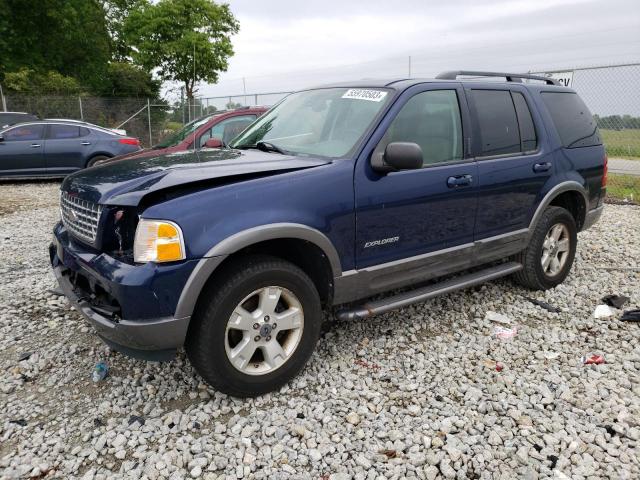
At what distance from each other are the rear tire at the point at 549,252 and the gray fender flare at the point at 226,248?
100 inches

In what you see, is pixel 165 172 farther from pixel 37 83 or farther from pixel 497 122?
pixel 37 83

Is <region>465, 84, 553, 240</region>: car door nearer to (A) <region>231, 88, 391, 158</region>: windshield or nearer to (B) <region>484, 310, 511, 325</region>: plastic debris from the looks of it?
(B) <region>484, 310, 511, 325</region>: plastic debris

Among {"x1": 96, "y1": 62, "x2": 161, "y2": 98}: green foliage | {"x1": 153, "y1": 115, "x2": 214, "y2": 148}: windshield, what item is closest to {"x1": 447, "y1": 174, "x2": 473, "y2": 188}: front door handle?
{"x1": 153, "y1": 115, "x2": 214, "y2": 148}: windshield

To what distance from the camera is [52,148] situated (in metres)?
11.1

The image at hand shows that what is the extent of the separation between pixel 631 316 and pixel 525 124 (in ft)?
6.16

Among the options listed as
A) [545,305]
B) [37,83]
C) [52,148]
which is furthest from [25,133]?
[37,83]

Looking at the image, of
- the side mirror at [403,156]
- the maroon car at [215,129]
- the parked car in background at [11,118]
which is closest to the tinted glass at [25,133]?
the parked car in background at [11,118]

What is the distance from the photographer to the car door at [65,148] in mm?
11094

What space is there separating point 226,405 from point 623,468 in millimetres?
2163

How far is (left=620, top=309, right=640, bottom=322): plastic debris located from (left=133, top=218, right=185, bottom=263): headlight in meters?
3.70

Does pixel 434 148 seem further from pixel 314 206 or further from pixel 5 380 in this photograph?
pixel 5 380

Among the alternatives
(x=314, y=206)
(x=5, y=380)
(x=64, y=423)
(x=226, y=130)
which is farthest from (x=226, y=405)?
(x=226, y=130)

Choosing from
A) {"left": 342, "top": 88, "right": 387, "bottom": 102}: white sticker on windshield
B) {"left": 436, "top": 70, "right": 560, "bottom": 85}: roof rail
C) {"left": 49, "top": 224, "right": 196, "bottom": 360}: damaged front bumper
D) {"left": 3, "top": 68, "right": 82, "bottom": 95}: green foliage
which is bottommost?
{"left": 49, "top": 224, "right": 196, "bottom": 360}: damaged front bumper

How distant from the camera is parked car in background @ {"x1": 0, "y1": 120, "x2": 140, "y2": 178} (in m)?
10.8
